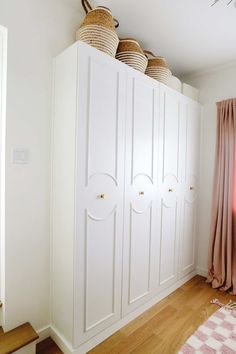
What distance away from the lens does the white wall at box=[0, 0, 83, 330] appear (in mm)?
1432

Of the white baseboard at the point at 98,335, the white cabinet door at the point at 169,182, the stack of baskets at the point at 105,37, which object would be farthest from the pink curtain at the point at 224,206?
the stack of baskets at the point at 105,37

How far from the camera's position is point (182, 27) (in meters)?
1.85

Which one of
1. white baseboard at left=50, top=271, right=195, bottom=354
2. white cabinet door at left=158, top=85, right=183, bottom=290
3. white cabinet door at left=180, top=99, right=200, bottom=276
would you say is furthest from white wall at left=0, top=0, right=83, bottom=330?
white cabinet door at left=180, top=99, right=200, bottom=276

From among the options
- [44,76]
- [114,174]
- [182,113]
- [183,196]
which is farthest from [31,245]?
[182,113]

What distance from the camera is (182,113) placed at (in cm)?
232

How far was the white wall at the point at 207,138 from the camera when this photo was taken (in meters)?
2.57

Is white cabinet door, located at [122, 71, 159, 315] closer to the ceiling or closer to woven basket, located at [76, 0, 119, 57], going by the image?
woven basket, located at [76, 0, 119, 57]

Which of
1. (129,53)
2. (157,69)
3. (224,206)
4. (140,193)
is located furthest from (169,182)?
(129,53)

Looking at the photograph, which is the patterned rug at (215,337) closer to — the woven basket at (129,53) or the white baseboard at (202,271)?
the white baseboard at (202,271)

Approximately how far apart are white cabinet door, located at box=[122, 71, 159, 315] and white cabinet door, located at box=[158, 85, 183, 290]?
105 millimetres

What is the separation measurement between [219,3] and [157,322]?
2.55m

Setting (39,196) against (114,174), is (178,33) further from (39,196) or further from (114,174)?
(39,196)

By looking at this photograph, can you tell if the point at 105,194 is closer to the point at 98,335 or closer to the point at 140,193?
the point at 140,193

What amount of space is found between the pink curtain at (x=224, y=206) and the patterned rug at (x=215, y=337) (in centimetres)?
48
